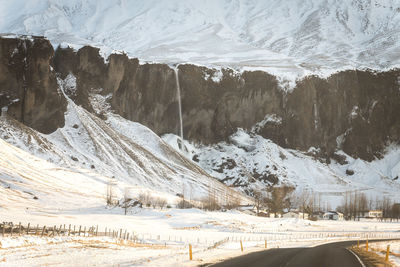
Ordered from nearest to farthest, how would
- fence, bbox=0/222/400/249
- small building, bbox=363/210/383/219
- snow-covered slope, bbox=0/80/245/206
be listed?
fence, bbox=0/222/400/249
snow-covered slope, bbox=0/80/245/206
small building, bbox=363/210/383/219

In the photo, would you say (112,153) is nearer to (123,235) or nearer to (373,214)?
(373,214)

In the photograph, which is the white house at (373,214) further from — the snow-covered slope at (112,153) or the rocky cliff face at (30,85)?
the rocky cliff face at (30,85)

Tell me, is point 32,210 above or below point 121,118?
below

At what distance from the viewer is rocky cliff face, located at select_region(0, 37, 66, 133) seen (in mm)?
159250

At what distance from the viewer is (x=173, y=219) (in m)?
94.9

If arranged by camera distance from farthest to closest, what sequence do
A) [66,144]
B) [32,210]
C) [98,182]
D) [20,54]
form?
Answer: 1. [20,54]
2. [66,144]
3. [98,182]
4. [32,210]

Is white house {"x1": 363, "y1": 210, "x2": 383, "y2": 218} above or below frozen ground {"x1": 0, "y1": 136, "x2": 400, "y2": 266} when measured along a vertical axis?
above

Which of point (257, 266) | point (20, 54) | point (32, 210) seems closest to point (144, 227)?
point (32, 210)

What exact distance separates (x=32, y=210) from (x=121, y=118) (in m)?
103

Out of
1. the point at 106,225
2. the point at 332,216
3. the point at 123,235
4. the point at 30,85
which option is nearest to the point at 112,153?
the point at 30,85

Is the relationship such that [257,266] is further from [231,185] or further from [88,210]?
[231,185]

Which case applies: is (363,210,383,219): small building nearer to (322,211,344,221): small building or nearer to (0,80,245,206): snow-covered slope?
(322,211,344,221): small building

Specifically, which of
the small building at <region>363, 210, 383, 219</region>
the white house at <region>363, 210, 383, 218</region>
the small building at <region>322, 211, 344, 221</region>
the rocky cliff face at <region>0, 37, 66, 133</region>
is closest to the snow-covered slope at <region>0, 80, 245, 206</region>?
the rocky cliff face at <region>0, 37, 66, 133</region>

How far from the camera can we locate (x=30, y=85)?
163625 mm
